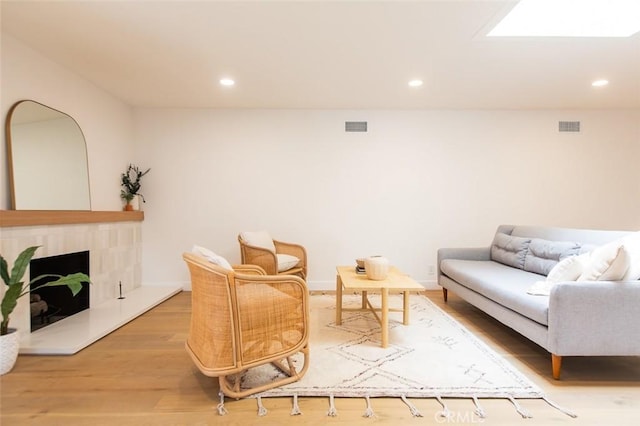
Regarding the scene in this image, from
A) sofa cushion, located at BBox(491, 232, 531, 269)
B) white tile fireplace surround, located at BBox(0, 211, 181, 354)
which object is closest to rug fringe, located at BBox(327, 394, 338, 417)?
white tile fireplace surround, located at BBox(0, 211, 181, 354)

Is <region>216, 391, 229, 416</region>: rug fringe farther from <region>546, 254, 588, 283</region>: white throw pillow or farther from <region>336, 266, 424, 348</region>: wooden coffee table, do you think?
<region>546, 254, 588, 283</region>: white throw pillow

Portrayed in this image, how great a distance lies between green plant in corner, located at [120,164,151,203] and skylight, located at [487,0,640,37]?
14.1 ft

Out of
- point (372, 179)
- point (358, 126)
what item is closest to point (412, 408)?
point (372, 179)

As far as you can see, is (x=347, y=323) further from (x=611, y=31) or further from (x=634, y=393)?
(x=611, y=31)

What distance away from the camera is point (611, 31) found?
251 centimetres

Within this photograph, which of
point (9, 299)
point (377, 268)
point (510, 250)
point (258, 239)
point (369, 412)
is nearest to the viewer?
point (369, 412)

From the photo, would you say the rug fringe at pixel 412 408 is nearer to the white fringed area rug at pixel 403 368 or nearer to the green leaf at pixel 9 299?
the white fringed area rug at pixel 403 368

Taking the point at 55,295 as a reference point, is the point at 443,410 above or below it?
below

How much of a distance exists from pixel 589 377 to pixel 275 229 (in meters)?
3.45

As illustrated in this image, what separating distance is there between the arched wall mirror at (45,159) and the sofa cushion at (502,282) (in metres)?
3.98

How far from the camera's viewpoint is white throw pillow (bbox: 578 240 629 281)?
1951mm

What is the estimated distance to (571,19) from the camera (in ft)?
7.93

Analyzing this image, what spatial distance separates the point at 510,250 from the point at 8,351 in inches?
177

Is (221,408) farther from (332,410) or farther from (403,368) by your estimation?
(403,368)
